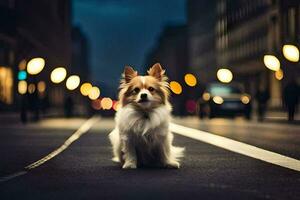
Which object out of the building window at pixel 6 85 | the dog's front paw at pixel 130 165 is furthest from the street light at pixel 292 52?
the building window at pixel 6 85

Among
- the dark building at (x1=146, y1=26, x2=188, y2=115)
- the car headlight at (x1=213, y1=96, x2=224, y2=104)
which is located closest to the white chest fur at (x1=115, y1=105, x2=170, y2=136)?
the car headlight at (x1=213, y1=96, x2=224, y2=104)

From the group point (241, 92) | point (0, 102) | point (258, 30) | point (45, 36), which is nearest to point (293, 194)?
point (241, 92)

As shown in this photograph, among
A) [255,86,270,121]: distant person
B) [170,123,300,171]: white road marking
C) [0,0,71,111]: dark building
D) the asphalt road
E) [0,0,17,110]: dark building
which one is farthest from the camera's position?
[0,0,71,111]: dark building

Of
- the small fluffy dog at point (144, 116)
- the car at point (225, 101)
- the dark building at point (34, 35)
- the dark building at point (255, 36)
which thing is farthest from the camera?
the dark building at point (255, 36)

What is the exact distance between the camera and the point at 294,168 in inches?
422

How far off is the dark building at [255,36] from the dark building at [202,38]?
12.3 feet

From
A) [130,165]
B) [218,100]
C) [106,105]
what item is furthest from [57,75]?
[106,105]

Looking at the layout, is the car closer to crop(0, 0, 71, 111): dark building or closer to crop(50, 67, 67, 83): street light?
crop(50, 67, 67, 83): street light

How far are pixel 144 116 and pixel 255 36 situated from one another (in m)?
66.0

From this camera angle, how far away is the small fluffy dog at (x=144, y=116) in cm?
972

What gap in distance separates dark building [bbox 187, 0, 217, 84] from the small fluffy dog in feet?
289

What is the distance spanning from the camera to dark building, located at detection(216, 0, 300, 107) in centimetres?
5981

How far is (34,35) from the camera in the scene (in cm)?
7756

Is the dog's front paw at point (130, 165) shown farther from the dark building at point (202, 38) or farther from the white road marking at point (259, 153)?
the dark building at point (202, 38)
